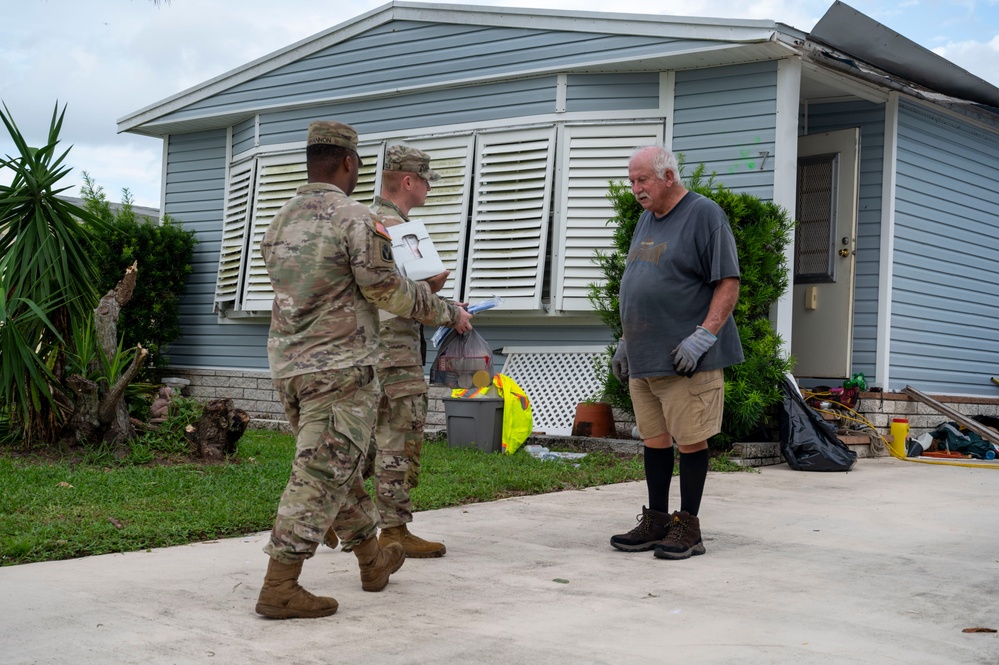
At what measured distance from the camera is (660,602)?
12.2 ft

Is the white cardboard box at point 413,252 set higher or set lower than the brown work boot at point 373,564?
higher

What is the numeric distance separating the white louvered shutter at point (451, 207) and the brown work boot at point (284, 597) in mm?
6867

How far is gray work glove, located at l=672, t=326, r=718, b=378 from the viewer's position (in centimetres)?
442

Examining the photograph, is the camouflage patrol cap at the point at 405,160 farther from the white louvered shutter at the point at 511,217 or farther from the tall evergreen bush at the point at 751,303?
the white louvered shutter at the point at 511,217

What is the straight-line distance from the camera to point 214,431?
7.52 meters

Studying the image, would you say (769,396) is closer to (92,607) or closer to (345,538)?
(345,538)

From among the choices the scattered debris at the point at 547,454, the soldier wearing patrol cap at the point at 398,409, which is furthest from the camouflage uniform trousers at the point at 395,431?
the scattered debris at the point at 547,454

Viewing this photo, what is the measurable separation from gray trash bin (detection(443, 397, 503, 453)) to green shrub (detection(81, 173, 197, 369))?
4821 mm

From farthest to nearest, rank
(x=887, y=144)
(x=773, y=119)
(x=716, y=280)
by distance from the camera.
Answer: (x=887, y=144)
(x=773, y=119)
(x=716, y=280)

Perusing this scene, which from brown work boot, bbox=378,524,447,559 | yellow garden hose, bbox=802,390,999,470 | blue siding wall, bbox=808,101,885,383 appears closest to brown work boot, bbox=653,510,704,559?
brown work boot, bbox=378,524,447,559

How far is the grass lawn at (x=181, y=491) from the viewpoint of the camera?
186 inches

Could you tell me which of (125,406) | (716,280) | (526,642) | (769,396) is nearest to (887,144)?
(769,396)

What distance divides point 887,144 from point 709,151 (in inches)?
70.6

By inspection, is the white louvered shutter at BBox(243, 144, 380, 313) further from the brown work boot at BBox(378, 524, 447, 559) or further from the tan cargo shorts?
the tan cargo shorts
